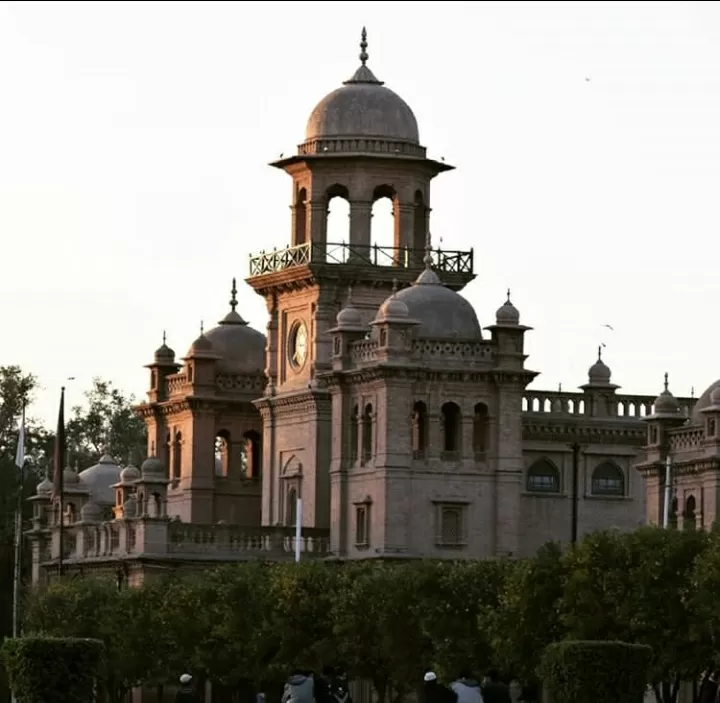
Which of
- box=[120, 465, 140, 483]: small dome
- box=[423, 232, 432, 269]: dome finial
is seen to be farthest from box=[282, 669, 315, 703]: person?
box=[120, 465, 140, 483]: small dome

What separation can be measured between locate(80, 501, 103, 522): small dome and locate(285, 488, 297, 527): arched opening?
31.5 feet

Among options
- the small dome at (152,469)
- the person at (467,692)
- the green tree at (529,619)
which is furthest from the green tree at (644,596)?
the small dome at (152,469)

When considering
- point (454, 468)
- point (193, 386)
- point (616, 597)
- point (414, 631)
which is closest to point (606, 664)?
point (616, 597)

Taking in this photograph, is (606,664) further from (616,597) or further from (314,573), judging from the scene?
(314,573)

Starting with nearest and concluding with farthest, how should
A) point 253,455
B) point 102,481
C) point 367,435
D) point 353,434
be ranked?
point 367,435 < point 353,434 < point 253,455 < point 102,481

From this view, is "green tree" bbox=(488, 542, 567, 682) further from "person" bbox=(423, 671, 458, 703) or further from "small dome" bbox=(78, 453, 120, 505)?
"small dome" bbox=(78, 453, 120, 505)

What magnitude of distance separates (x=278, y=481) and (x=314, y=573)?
64.2 feet

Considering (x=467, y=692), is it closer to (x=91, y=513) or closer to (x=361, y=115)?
(x=361, y=115)

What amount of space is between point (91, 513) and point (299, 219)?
1406 centimetres

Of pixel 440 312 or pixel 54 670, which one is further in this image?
pixel 440 312

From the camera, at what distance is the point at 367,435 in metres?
107

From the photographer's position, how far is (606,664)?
2731 inches

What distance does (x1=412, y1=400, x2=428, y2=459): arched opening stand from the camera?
106 m

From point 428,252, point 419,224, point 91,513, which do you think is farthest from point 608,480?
point 91,513
